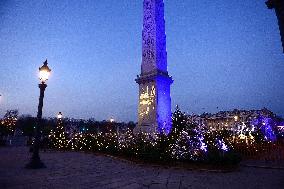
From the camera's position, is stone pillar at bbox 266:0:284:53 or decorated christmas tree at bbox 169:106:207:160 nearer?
stone pillar at bbox 266:0:284:53

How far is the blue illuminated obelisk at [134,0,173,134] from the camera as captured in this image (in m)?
19.2

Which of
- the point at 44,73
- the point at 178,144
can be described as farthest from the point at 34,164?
the point at 178,144

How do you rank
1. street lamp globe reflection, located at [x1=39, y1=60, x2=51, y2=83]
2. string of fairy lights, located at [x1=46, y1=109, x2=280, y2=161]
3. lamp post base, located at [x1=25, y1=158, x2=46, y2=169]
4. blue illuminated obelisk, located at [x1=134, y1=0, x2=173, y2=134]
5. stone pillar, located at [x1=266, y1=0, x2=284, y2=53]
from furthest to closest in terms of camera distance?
blue illuminated obelisk, located at [x1=134, y1=0, x2=173, y2=134]
string of fairy lights, located at [x1=46, y1=109, x2=280, y2=161]
street lamp globe reflection, located at [x1=39, y1=60, x2=51, y2=83]
lamp post base, located at [x1=25, y1=158, x2=46, y2=169]
stone pillar, located at [x1=266, y1=0, x2=284, y2=53]

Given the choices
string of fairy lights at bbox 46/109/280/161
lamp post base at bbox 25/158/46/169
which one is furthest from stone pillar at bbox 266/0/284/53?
lamp post base at bbox 25/158/46/169

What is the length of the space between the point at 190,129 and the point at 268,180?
5064 millimetres

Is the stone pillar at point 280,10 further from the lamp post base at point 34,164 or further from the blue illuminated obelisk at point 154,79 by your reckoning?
the blue illuminated obelisk at point 154,79

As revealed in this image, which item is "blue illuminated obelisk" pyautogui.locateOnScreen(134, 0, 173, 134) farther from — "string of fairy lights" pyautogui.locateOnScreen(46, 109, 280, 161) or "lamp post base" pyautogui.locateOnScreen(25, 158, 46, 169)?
"lamp post base" pyautogui.locateOnScreen(25, 158, 46, 169)

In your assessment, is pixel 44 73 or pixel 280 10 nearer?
pixel 280 10

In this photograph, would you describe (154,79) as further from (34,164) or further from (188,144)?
(34,164)

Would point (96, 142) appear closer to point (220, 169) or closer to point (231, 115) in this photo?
point (220, 169)

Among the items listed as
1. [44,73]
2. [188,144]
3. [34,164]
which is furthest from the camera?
[188,144]

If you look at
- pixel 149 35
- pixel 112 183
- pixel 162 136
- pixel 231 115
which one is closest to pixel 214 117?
pixel 231 115

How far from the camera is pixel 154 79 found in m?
19.6

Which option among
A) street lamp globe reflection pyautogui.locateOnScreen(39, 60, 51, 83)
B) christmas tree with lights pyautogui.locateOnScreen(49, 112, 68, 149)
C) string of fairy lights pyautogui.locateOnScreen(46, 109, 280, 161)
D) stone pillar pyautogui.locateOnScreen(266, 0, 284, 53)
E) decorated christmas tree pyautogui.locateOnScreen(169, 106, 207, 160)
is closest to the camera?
stone pillar pyautogui.locateOnScreen(266, 0, 284, 53)
